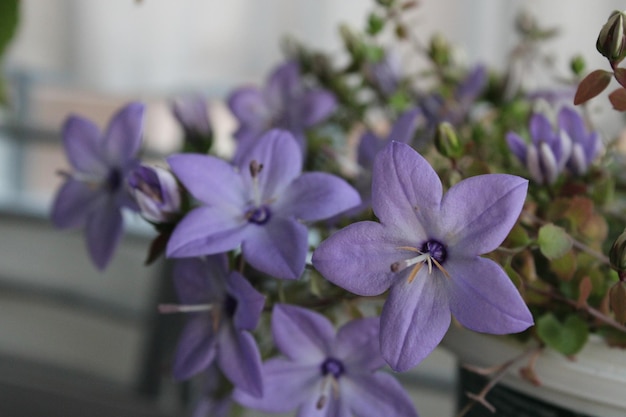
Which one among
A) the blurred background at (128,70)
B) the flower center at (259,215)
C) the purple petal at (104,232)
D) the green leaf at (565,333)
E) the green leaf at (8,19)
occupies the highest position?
the green leaf at (8,19)

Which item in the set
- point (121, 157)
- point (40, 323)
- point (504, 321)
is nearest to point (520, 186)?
point (504, 321)

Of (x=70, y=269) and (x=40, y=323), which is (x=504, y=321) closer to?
(x=70, y=269)

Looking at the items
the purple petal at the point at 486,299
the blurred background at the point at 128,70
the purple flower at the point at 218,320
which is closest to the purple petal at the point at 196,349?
the purple flower at the point at 218,320

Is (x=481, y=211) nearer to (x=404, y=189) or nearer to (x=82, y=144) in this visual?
(x=404, y=189)

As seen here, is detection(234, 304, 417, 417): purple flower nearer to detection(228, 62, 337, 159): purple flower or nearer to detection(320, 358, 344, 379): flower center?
detection(320, 358, 344, 379): flower center

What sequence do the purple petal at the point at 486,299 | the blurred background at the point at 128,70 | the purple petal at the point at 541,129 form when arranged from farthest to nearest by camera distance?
the blurred background at the point at 128,70 → the purple petal at the point at 541,129 → the purple petal at the point at 486,299

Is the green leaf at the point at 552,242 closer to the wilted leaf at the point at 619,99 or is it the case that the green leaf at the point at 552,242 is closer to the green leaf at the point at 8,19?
the wilted leaf at the point at 619,99
